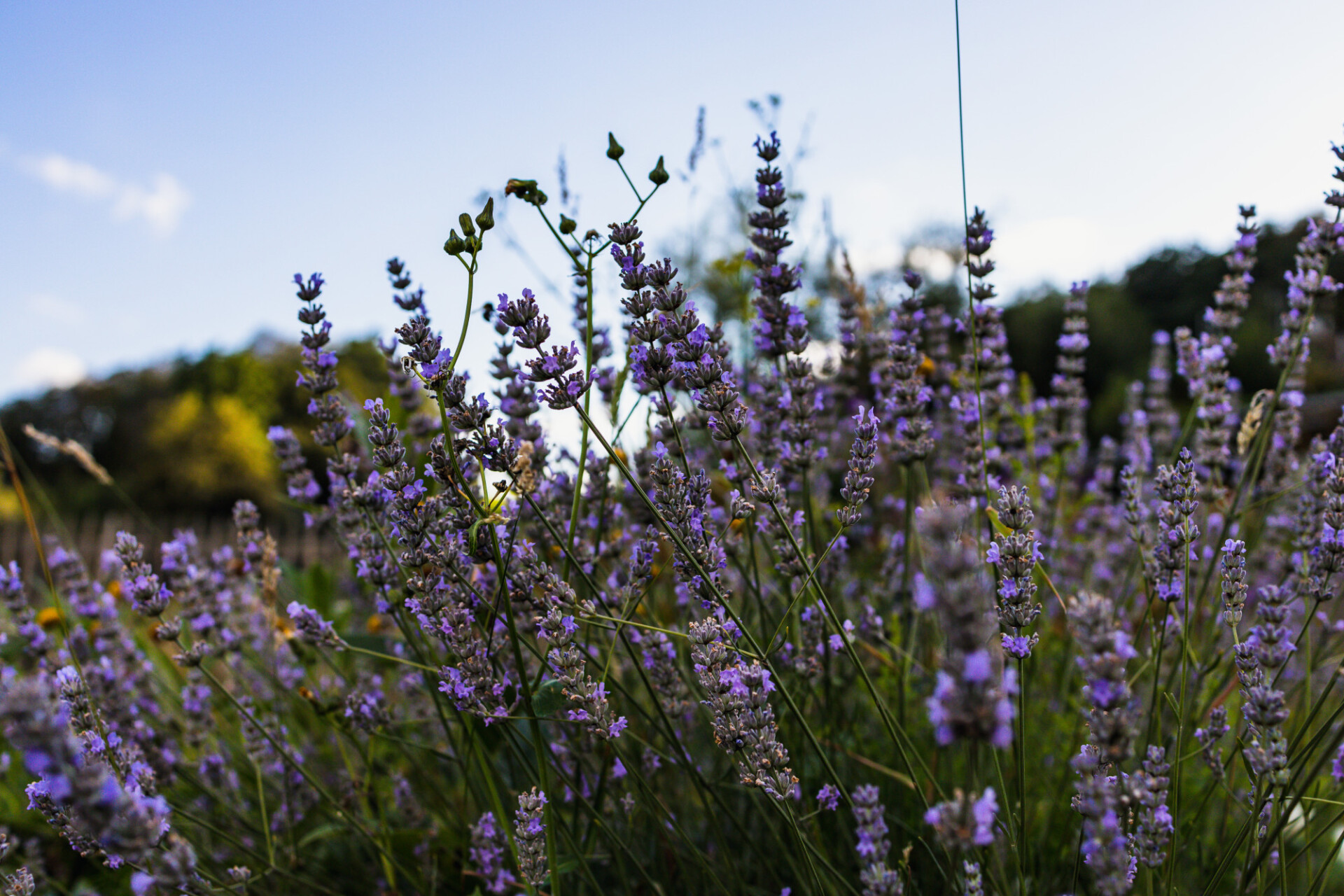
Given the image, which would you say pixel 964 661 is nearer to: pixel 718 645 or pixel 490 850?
pixel 718 645

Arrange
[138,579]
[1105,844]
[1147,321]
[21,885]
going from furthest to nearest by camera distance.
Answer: [1147,321] < [138,579] < [21,885] < [1105,844]

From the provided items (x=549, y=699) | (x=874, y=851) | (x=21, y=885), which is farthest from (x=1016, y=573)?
(x=21, y=885)

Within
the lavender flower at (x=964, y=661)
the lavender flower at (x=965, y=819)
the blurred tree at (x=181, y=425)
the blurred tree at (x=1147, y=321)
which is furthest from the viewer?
the blurred tree at (x=181, y=425)

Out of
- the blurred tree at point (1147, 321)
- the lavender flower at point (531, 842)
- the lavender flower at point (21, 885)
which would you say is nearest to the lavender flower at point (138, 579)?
the lavender flower at point (21, 885)

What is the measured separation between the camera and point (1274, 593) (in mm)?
1219

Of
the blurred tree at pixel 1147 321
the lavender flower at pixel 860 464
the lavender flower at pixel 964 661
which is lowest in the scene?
the lavender flower at pixel 964 661

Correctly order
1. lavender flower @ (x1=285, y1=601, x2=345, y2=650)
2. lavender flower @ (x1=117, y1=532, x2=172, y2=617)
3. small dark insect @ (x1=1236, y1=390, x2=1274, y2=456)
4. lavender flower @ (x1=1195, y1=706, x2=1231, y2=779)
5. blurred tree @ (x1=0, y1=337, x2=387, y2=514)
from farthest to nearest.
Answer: blurred tree @ (x1=0, y1=337, x2=387, y2=514), small dark insect @ (x1=1236, y1=390, x2=1274, y2=456), lavender flower @ (x1=117, y1=532, x2=172, y2=617), lavender flower @ (x1=285, y1=601, x2=345, y2=650), lavender flower @ (x1=1195, y1=706, x2=1231, y2=779)

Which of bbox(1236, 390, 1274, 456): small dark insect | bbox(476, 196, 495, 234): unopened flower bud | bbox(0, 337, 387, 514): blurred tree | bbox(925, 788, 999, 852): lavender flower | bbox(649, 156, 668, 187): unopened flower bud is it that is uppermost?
bbox(0, 337, 387, 514): blurred tree

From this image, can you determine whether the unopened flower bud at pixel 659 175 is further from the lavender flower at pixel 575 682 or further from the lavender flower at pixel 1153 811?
the lavender flower at pixel 1153 811

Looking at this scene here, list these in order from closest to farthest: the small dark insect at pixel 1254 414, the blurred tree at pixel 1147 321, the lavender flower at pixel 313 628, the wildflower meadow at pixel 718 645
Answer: the wildflower meadow at pixel 718 645 < the lavender flower at pixel 313 628 < the small dark insect at pixel 1254 414 < the blurred tree at pixel 1147 321

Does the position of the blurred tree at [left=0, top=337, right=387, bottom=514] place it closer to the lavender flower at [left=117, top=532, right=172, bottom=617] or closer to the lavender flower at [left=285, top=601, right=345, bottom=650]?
the lavender flower at [left=117, top=532, right=172, bottom=617]

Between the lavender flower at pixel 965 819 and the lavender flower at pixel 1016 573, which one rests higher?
the lavender flower at pixel 1016 573

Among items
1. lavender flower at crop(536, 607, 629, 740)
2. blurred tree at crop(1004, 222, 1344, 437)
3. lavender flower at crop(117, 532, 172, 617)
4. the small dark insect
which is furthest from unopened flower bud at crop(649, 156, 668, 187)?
blurred tree at crop(1004, 222, 1344, 437)

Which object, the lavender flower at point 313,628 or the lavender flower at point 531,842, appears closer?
the lavender flower at point 531,842
